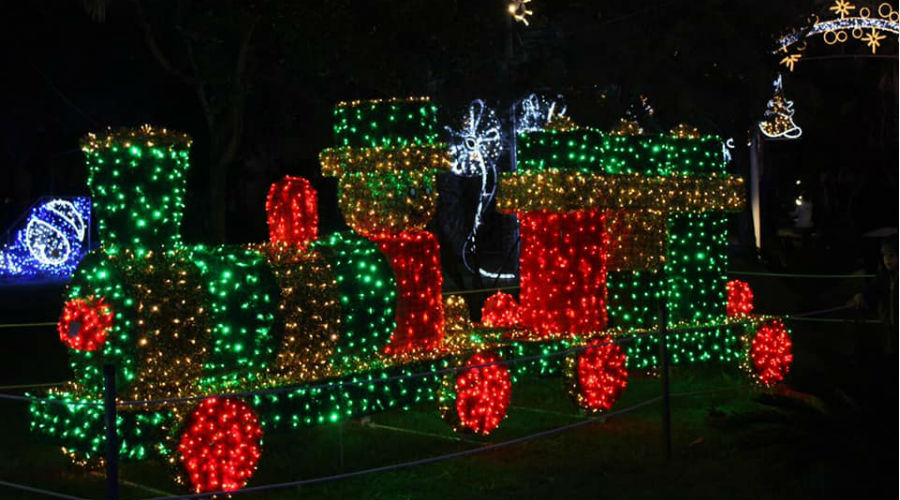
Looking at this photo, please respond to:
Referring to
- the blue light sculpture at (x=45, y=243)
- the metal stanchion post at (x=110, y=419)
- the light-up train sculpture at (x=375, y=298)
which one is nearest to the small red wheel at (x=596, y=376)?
the light-up train sculpture at (x=375, y=298)

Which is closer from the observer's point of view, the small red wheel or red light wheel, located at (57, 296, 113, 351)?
red light wheel, located at (57, 296, 113, 351)

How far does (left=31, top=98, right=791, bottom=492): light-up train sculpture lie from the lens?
6980mm

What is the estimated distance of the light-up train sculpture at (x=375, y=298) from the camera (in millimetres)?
6980

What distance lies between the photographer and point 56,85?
1864cm

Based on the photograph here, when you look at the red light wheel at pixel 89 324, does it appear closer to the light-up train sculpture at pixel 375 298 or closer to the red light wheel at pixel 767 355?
the light-up train sculpture at pixel 375 298

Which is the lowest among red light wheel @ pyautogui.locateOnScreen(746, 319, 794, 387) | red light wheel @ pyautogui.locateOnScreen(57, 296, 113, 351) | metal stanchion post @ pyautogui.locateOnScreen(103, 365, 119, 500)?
red light wheel @ pyautogui.locateOnScreen(746, 319, 794, 387)

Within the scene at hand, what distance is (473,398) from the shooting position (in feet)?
28.3

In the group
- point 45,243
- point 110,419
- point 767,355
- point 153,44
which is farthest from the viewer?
point 45,243

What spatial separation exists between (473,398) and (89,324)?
115 inches

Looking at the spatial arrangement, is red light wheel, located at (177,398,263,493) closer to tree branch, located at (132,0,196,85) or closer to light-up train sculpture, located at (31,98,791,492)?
light-up train sculpture, located at (31,98,791,492)

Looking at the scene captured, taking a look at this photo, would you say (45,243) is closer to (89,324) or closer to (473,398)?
(473,398)

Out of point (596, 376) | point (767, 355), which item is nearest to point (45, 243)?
point (767, 355)

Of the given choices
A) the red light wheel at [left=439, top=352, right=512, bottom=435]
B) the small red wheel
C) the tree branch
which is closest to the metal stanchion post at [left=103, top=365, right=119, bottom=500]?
the red light wheel at [left=439, top=352, right=512, bottom=435]

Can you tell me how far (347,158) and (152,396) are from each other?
2.42m
